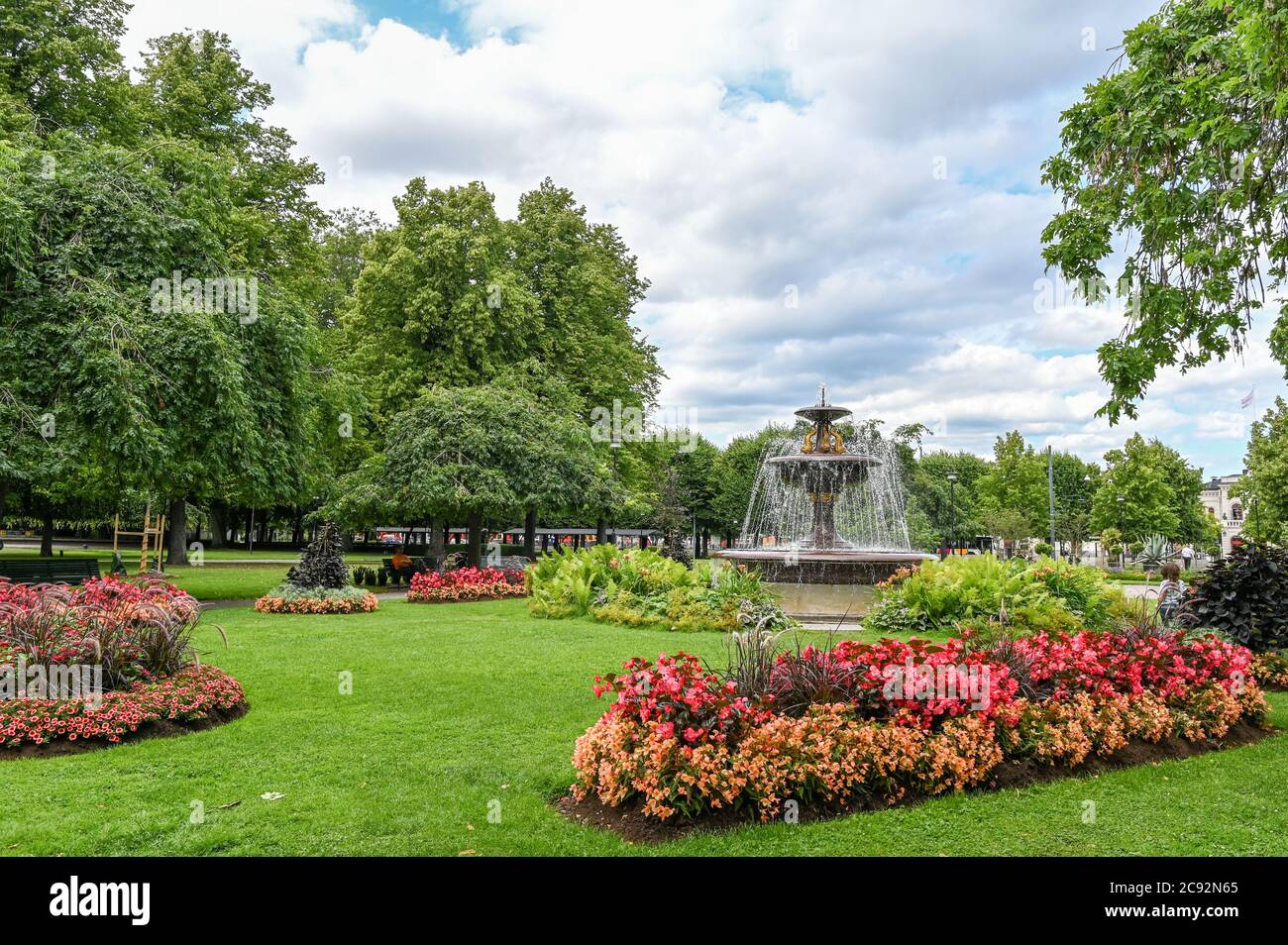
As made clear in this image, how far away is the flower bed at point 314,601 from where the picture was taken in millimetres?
17531

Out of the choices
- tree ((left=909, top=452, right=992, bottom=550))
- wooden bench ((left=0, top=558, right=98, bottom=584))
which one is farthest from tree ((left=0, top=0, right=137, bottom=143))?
tree ((left=909, top=452, right=992, bottom=550))

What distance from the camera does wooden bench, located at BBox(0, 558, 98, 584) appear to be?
15962 millimetres

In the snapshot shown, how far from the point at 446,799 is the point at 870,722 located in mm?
2975

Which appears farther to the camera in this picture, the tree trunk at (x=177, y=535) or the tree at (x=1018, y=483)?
the tree at (x=1018, y=483)

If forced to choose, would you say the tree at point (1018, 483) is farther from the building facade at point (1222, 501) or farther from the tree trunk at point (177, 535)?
the building facade at point (1222, 501)

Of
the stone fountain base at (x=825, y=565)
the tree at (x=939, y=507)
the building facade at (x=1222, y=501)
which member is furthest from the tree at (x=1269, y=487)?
the building facade at (x=1222, y=501)

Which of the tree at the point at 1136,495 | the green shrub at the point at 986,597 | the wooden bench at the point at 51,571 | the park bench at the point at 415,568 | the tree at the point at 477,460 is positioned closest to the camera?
the green shrub at the point at 986,597

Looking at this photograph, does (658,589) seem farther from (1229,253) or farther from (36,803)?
(36,803)

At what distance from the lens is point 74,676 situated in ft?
24.0

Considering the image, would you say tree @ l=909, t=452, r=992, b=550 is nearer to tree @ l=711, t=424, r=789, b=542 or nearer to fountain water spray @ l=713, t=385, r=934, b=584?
tree @ l=711, t=424, r=789, b=542

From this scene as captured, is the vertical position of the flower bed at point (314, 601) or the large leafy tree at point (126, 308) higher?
the large leafy tree at point (126, 308)

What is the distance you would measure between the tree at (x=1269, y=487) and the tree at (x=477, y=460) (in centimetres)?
2893

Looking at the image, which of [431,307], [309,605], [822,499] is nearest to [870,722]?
[822,499]

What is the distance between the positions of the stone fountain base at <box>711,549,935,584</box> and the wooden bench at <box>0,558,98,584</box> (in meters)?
13.3
